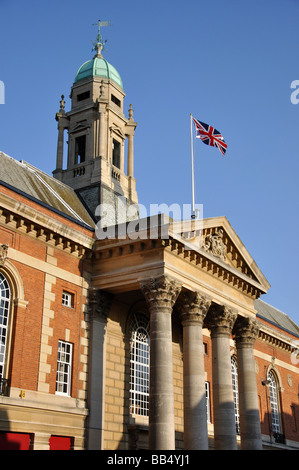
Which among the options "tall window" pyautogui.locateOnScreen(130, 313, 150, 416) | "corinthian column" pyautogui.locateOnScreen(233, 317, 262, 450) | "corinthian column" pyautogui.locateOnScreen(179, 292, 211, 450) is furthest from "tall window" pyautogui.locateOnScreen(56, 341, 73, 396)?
"corinthian column" pyautogui.locateOnScreen(233, 317, 262, 450)

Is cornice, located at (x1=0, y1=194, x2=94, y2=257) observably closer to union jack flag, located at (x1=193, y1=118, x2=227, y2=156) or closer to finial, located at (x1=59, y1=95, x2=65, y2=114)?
union jack flag, located at (x1=193, y1=118, x2=227, y2=156)

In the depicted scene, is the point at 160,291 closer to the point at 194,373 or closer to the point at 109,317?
the point at 109,317

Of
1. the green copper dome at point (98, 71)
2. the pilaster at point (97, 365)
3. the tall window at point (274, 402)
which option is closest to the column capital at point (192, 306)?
the pilaster at point (97, 365)

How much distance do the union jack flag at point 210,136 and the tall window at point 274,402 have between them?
64.2 feet

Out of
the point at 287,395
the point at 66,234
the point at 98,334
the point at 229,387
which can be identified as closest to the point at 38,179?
the point at 66,234

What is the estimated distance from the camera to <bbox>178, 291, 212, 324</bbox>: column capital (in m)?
28.1

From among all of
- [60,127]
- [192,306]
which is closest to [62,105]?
[60,127]

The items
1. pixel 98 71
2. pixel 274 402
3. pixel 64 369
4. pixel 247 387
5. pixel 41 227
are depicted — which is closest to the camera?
pixel 41 227

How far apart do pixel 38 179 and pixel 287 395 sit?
27500 millimetres

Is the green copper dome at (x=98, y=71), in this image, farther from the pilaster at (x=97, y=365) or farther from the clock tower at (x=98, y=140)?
the pilaster at (x=97, y=365)

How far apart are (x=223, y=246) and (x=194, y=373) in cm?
764

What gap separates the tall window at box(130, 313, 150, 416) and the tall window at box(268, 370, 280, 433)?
57.9 ft

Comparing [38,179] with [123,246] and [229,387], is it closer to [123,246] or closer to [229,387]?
[123,246]

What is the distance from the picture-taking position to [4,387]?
22.3m
